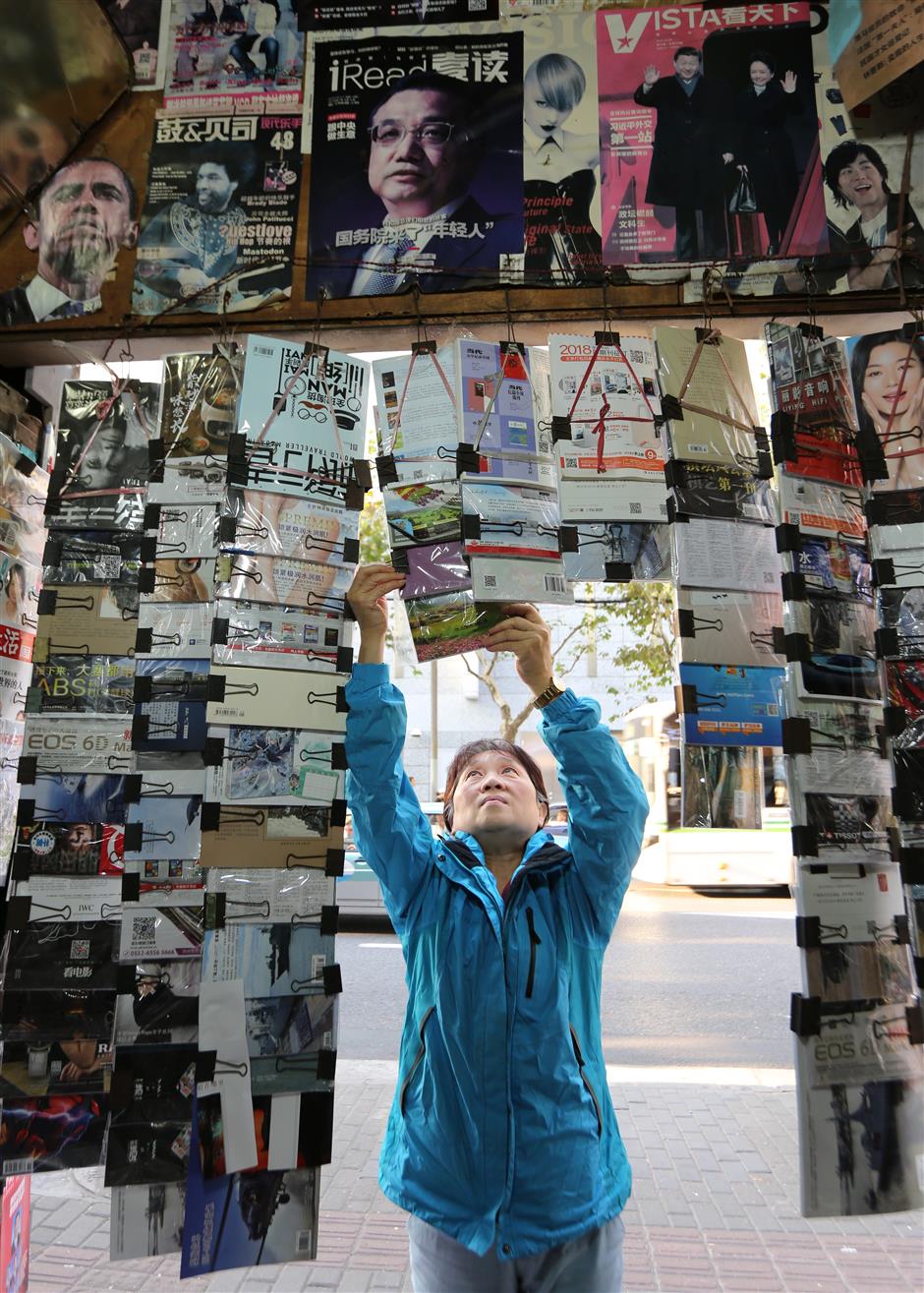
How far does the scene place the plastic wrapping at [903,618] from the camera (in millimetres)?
2061

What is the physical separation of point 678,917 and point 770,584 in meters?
9.03

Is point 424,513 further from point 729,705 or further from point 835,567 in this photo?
point 835,567

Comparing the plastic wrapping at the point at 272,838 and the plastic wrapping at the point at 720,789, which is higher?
the plastic wrapping at the point at 720,789

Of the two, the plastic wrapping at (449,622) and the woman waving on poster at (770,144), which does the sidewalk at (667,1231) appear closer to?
the plastic wrapping at (449,622)

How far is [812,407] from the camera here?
2143 millimetres

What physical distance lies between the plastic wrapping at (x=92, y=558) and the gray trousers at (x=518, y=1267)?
1.59 metres

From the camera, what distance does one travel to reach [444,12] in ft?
7.83

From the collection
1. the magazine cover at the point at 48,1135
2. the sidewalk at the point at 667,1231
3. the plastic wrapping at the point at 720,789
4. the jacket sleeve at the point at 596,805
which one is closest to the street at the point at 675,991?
the sidewalk at the point at 667,1231

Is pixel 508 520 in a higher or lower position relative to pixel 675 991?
higher

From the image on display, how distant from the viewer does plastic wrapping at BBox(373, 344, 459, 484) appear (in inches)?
81.2

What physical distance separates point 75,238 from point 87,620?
1.03m

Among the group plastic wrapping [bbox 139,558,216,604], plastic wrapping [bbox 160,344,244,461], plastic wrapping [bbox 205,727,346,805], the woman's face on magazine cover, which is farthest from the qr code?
the woman's face on magazine cover

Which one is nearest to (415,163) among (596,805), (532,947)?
(596,805)

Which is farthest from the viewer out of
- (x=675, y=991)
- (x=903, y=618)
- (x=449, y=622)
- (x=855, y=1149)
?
(x=675, y=991)
